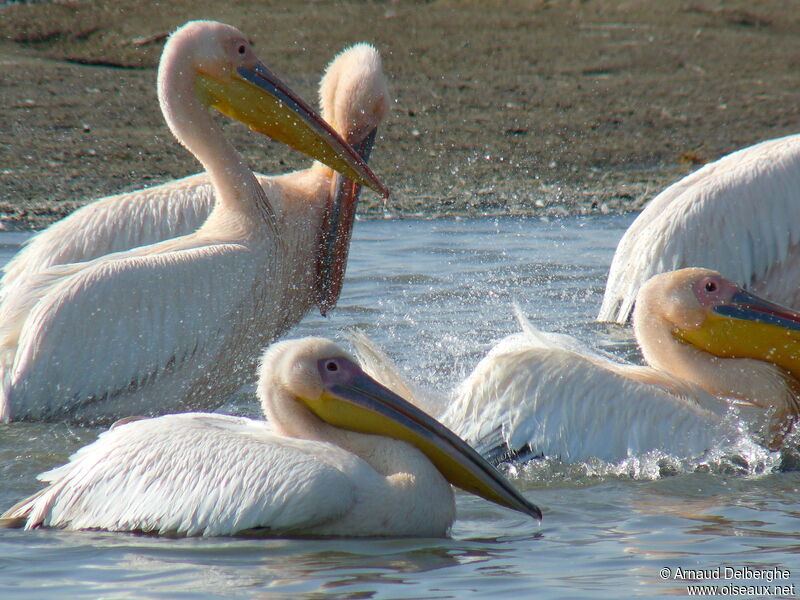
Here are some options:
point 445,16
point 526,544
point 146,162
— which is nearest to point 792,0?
point 445,16

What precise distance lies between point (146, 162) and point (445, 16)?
462cm

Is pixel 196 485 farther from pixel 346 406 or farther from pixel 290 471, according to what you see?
pixel 346 406

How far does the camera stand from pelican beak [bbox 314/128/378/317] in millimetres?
5555

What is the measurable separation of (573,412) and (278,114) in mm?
1743

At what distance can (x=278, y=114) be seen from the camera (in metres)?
5.34

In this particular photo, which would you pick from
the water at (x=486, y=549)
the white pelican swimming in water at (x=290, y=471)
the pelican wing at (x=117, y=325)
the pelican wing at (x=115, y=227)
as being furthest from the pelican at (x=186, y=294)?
the white pelican swimming in water at (x=290, y=471)

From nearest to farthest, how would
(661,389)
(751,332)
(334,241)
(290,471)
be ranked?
(290,471) → (661,389) → (751,332) → (334,241)

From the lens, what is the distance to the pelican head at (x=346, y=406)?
12.5 feet

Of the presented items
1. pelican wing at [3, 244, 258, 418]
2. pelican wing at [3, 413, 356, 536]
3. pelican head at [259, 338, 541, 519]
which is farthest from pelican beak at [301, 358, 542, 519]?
pelican wing at [3, 244, 258, 418]

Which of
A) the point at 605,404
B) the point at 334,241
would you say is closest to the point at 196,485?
the point at 605,404

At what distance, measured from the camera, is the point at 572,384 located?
446cm

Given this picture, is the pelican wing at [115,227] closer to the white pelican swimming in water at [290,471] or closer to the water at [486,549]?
the water at [486,549]

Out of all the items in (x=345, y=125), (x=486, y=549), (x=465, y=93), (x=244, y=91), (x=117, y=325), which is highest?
(x=244, y=91)

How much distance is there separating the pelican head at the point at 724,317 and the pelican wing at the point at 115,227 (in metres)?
2.03
